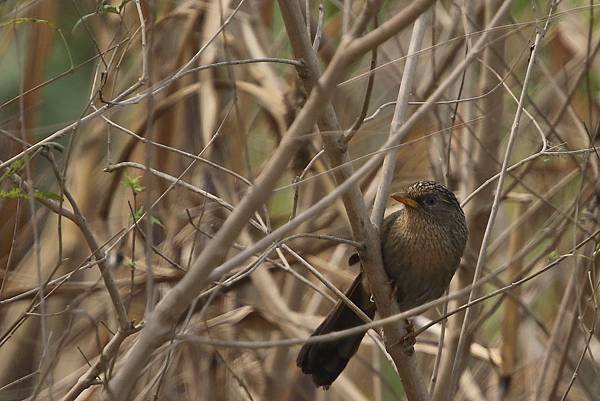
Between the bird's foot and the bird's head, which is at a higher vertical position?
the bird's head

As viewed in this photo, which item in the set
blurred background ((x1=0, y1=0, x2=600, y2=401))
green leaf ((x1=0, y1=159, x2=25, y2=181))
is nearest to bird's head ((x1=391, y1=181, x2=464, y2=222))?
blurred background ((x1=0, y1=0, x2=600, y2=401))

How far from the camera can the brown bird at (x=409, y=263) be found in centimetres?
429

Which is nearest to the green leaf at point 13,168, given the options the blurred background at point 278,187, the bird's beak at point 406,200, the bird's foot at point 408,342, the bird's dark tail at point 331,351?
the bird's foot at point 408,342

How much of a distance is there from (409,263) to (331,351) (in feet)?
1.67

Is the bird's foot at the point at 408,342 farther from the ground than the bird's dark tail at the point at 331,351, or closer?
farther from the ground

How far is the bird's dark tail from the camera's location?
427cm

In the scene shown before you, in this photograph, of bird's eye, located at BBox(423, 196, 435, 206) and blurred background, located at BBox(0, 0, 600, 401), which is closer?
bird's eye, located at BBox(423, 196, 435, 206)

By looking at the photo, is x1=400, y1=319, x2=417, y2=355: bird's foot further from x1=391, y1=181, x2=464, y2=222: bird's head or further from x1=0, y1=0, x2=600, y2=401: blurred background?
x1=0, y1=0, x2=600, y2=401: blurred background

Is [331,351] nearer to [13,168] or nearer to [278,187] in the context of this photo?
[278,187]

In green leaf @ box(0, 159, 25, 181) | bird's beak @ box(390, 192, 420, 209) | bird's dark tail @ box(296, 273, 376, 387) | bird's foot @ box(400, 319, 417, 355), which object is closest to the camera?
green leaf @ box(0, 159, 25, 181)

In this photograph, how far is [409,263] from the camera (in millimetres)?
4297

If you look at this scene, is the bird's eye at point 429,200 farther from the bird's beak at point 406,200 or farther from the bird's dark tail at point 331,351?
the bird's dark tail at point 331,351

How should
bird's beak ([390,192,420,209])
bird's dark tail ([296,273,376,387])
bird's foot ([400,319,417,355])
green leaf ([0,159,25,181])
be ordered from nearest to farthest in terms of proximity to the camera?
green leaf ([0,159,25,181]) < bird's foot ([400,319,417,355]) < bird's dark tail ([296,273,376,387]) < bird's beak ([390,192,420,209])

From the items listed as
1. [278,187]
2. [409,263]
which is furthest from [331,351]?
[278,187]
